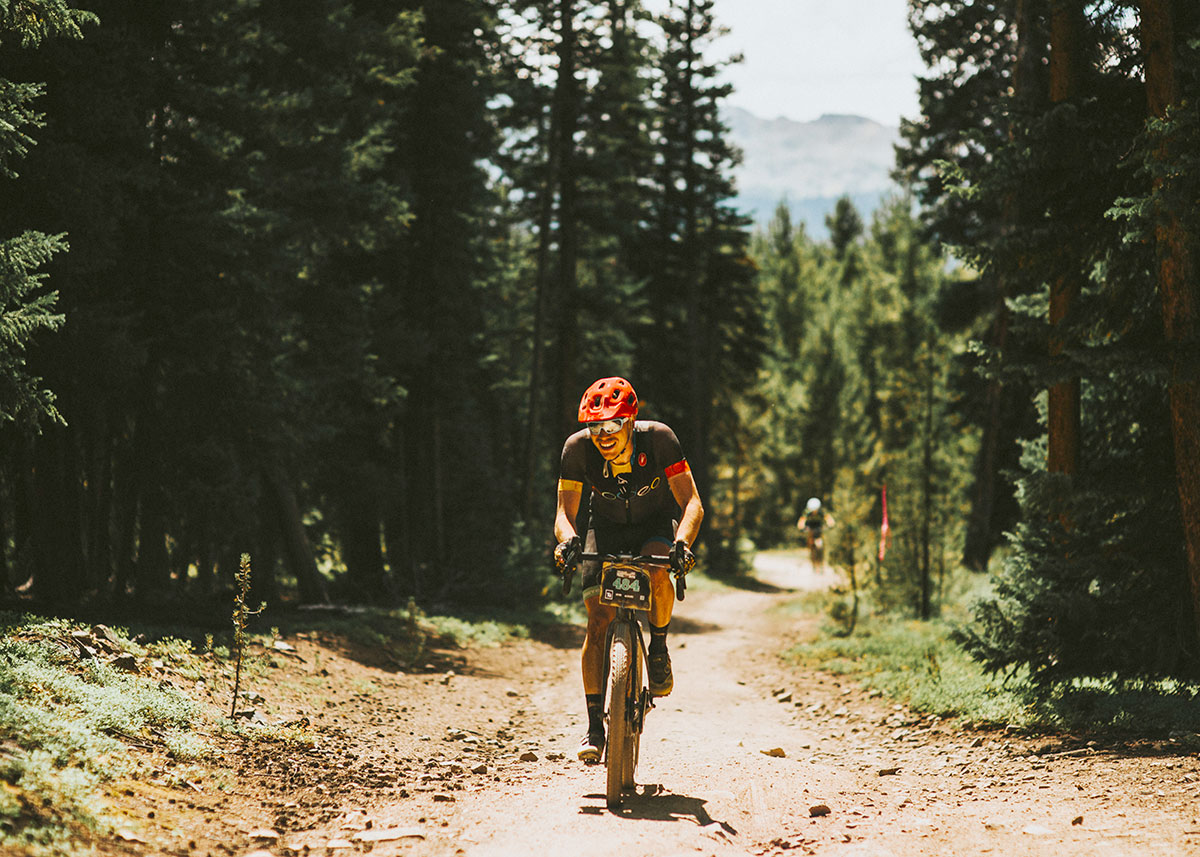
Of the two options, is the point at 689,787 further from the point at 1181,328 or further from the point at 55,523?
the point at 55,523

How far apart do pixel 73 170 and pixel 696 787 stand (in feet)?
29.4

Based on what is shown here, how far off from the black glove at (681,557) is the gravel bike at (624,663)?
0.08 metres

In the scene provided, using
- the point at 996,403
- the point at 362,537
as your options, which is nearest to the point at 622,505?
the point at 362,537

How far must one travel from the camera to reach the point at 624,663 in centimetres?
576

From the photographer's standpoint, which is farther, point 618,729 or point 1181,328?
point 1181,328

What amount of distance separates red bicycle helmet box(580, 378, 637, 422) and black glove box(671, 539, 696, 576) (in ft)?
3.24

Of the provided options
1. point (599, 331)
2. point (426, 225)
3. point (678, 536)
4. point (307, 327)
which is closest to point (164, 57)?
point (307, 327)

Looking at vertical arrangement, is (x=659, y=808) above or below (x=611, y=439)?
below

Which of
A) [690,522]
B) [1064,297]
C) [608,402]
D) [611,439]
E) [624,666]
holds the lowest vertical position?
[624,666]

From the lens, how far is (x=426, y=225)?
19172 millimetres

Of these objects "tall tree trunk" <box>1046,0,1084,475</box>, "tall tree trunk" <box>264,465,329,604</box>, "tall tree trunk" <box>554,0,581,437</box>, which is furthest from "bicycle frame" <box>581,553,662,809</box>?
"tall tree trunk" <box>554,0,581,437</box>

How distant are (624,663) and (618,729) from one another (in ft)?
1.36

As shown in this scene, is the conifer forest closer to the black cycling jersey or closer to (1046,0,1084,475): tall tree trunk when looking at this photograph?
(1046,0,1084,475): tall tree trunk

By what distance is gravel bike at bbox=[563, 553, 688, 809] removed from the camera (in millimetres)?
5641
